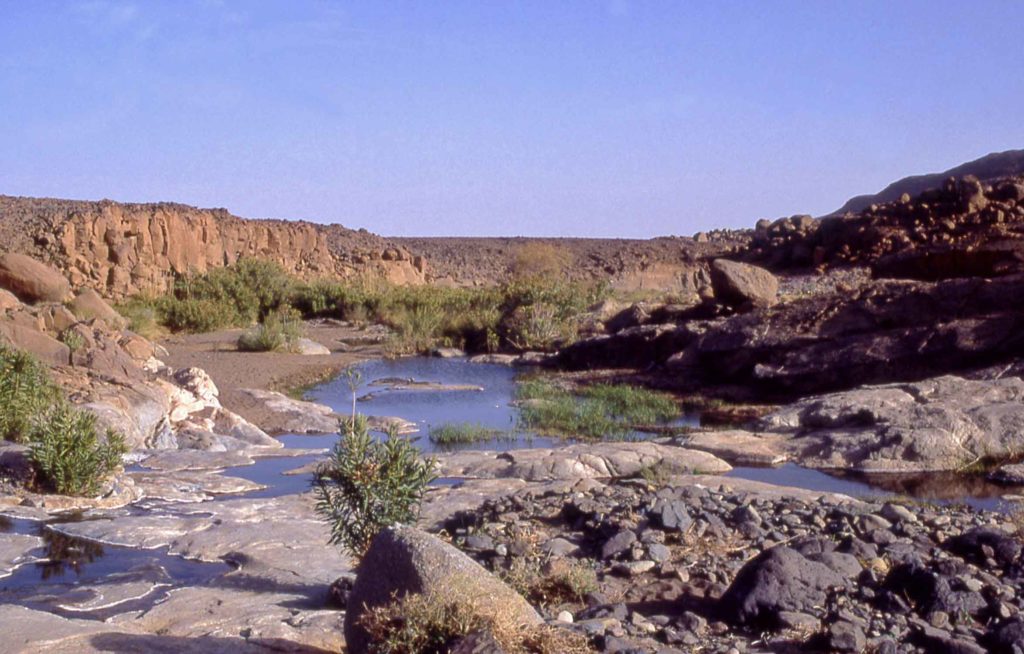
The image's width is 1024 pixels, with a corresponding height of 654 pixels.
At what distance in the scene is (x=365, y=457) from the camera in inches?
270

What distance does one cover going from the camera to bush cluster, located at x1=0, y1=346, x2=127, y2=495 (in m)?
9.70

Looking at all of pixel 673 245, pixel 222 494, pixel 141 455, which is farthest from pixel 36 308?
pixel 673 245

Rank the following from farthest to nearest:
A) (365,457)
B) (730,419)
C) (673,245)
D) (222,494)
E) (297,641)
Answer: (673,245)
(730,419)
(222,494)
(365,457)
(297,641)

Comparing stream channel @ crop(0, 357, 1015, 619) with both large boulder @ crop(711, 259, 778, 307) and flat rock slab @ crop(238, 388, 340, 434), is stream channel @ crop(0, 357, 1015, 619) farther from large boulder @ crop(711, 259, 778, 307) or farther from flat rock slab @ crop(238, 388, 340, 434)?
large boulder @ crop(711, 259, 778, 307)

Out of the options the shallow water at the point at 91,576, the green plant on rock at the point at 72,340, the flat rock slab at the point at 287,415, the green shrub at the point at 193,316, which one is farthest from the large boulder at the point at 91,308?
the shallow water at the point at 91,576

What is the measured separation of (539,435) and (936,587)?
893cm

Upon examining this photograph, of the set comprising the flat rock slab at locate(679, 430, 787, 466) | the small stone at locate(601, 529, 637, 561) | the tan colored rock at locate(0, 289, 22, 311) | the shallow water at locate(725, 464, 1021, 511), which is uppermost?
the tan colored rock at locate(0, 289, 22, 311)

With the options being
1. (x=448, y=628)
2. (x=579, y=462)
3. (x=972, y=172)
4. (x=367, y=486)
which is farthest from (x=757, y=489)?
(x=972, y=172)

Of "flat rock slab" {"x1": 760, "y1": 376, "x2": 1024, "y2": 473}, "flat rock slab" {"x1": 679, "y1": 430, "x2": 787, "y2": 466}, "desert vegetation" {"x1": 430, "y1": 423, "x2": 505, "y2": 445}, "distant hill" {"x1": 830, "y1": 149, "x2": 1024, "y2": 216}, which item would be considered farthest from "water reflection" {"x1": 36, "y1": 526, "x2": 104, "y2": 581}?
"distant hill" {"x1": 830, "y1": 149, "x2": 1024, "y2": 216}

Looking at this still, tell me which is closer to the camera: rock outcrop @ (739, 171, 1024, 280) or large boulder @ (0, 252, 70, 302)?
large boulder @ (0, 252, 70, 302)

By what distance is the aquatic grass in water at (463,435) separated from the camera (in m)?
14.4

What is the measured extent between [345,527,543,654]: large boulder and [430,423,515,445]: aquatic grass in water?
8837 millimetres

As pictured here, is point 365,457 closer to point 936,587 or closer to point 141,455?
point 936,587

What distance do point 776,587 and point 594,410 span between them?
32.5 ft
